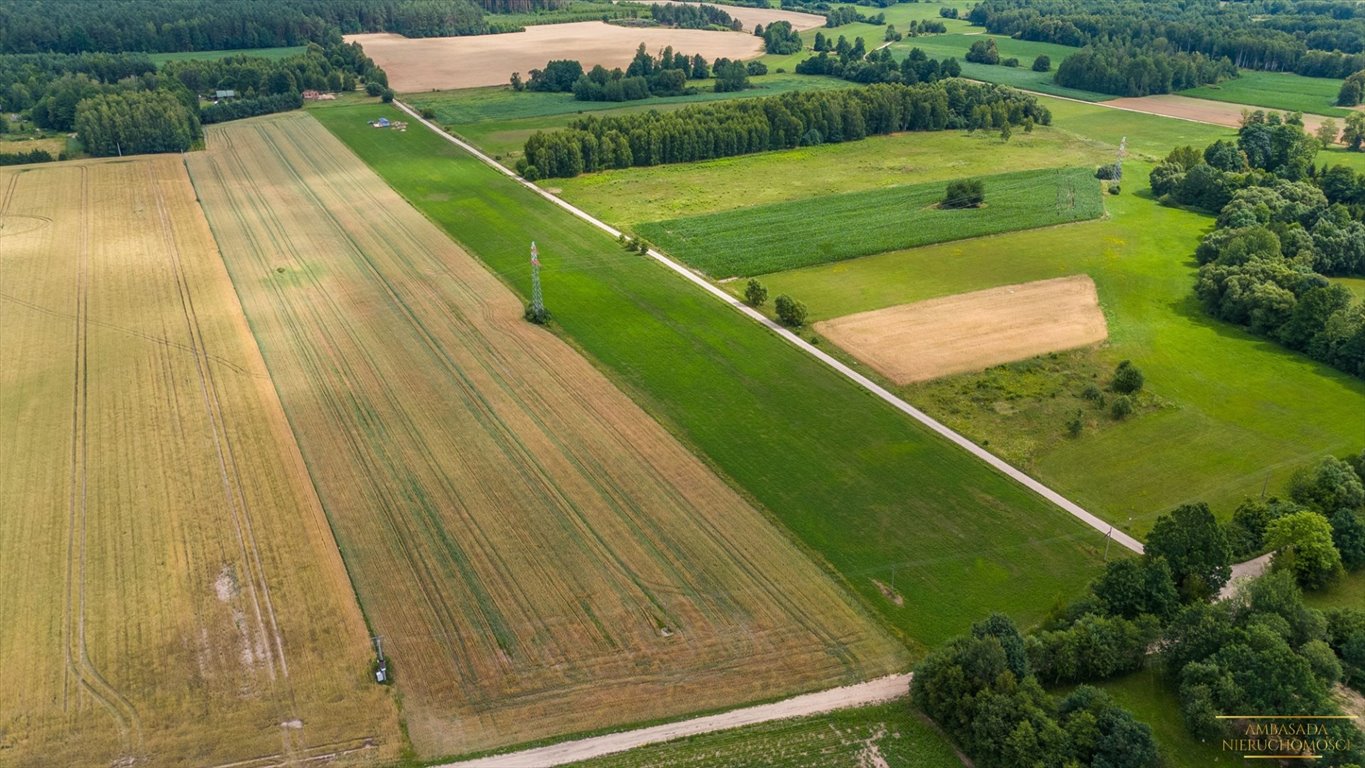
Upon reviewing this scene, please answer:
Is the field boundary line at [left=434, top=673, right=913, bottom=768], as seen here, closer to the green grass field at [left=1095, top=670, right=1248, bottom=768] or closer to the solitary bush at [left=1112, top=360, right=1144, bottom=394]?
the green grass field at [left=1095, top=670, right=1248, bottom=768]

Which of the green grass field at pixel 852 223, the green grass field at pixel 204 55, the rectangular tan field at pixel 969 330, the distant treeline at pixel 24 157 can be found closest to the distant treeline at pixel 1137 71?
the green grass field at pixel 852 223

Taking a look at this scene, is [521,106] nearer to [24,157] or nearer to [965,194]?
[24,157]

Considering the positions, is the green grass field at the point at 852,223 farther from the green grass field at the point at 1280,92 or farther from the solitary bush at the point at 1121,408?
the green grass field at the point at 1280,92

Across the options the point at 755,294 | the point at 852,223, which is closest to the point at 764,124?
the point at 852,223

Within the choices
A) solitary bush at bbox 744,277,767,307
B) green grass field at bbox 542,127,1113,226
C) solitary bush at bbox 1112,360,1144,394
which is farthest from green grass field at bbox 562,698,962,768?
green grass field at bbox 542,127,1113,226

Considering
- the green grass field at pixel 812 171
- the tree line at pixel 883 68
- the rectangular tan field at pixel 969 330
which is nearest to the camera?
A: the rectangular tan field at pixel 969 330
